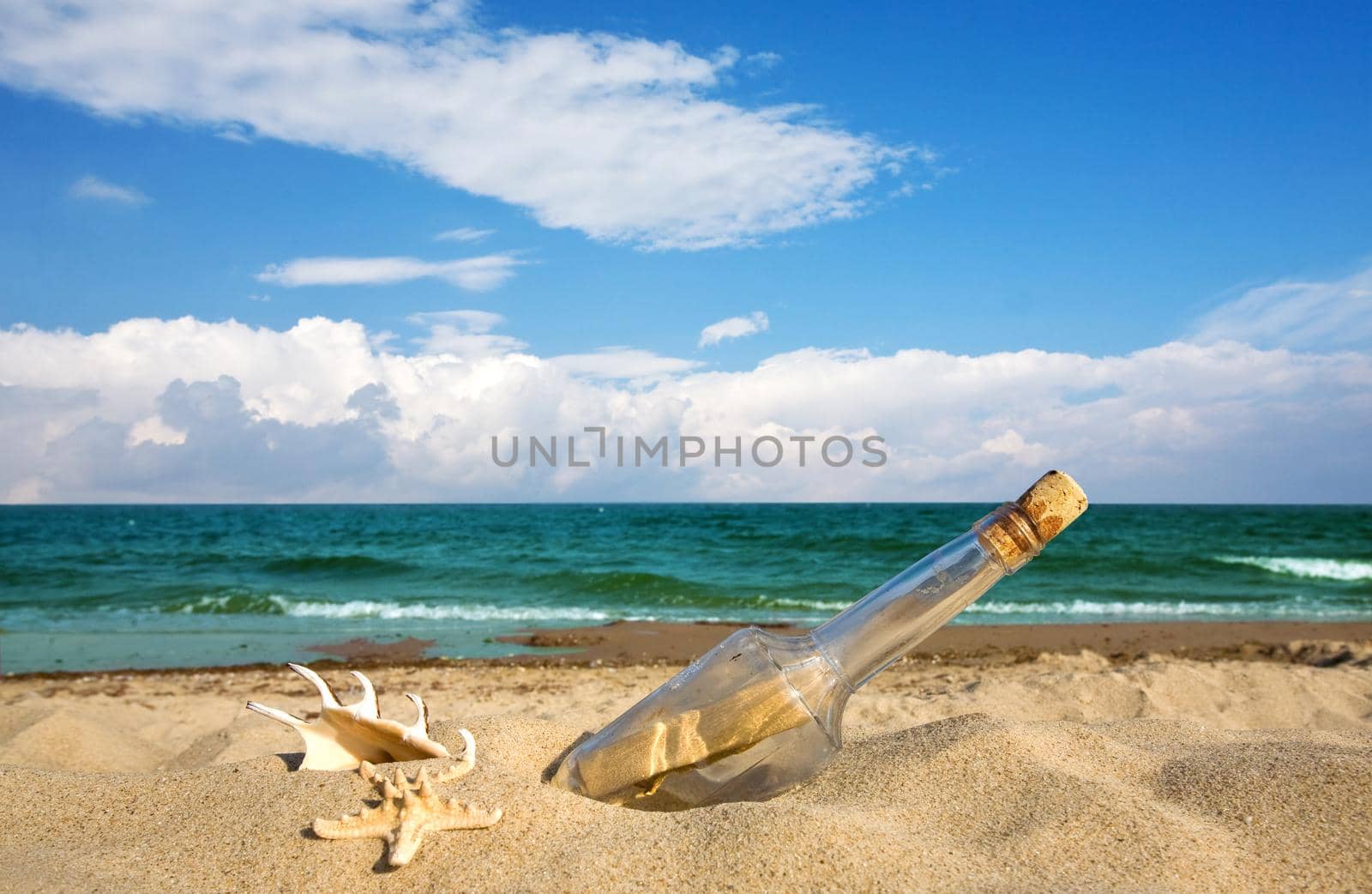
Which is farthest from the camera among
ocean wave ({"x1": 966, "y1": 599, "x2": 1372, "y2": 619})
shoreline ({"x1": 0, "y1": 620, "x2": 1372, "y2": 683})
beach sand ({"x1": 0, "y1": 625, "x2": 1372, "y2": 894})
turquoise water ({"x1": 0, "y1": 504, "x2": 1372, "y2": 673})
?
ocean wave ({"x1": 966, "y1": 599, "x2": 1372, "y2": 619})

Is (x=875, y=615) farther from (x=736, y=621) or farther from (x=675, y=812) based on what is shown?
(x=736, y=621)

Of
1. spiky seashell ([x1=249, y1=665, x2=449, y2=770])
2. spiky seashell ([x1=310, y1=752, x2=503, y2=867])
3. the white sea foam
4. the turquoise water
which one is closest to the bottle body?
spiky seashell ([x1=310, y1=752, x2=503, y2=867])

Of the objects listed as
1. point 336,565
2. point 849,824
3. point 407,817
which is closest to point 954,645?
point 849,824

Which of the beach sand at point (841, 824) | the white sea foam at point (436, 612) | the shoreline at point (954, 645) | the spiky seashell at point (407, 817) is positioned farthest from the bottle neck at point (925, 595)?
the white sea foam at point (436, 612)

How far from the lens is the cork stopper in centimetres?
192

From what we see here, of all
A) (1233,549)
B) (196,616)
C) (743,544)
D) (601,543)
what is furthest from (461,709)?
(1233,549)

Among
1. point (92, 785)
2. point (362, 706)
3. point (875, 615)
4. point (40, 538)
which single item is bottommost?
point (40, 538)

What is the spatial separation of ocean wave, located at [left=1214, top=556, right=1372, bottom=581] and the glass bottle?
21448 mm

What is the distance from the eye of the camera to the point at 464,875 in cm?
178

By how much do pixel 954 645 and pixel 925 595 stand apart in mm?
8590

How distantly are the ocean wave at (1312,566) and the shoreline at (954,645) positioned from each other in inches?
361

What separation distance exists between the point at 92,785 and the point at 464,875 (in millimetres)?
1221

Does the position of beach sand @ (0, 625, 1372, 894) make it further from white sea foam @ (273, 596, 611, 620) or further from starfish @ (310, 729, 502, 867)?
white sea foam @ (273, 596, 611, 620)

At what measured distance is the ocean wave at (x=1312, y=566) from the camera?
787 inches
